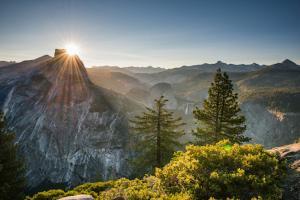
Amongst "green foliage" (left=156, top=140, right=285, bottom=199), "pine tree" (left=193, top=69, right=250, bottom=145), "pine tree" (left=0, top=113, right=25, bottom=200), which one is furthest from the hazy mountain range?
"green foliage" (left=156, top=140, right=285, bottom=199)

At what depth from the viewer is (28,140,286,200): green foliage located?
8.45 m

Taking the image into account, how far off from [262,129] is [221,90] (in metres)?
115

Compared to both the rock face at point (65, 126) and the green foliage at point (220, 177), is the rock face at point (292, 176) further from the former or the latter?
the rock face at point (65, 126)

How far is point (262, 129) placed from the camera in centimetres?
12912

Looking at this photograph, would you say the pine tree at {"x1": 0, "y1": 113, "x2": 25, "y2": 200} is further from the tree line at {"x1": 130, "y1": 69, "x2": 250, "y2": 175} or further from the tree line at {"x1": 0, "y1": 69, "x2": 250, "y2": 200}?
the tree line at {"x1": 130, "y1": 69, "x2": 250, "y2": 175}

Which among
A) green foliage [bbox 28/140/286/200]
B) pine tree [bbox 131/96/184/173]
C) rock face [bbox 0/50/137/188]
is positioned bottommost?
rock face [bbox 0/50/137/188]

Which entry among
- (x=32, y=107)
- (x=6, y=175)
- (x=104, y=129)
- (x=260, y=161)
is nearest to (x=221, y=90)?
(x=260, y=161)

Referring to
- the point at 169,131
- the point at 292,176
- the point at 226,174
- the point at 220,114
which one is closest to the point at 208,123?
the point at 220,114

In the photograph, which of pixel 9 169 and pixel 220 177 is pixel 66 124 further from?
pixel 220 177

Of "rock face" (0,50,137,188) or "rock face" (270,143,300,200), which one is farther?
"rock face" (0,50,137,188)

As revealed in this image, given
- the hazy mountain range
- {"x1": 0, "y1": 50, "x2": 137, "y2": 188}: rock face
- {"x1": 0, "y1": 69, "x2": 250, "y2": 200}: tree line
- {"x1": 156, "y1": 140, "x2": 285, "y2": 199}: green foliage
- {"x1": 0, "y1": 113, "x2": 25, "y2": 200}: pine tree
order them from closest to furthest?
{"x1": 156, "y1": 140, "x2": 285, "y2": 199}: green foliage → {"x1": 0, "y1": 113, "x2": 25, "y2": 200}: pine tree → {"x1": 0, "y1": 69, "x2": 250, "y2": 200}: tree line → {"x1": 0, "y1": 50, "x2": 137, "y2": 188}: rock face → the hazy mountain range

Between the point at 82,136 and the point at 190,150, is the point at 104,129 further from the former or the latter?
the point at 190,150

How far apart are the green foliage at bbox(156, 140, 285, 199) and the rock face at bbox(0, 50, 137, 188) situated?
61863 millimetres

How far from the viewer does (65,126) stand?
7894 cm
